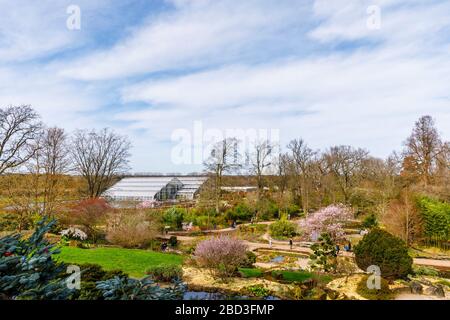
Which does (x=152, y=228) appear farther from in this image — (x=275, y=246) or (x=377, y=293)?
(x=377, y=293)

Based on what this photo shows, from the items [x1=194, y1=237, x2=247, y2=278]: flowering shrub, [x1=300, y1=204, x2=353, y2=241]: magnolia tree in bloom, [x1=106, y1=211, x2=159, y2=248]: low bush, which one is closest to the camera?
[x1=194, y1=237, x2=247, y2=278]: flowering shrub

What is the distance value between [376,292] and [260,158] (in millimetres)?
18482

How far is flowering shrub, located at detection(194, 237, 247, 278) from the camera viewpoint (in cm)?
780

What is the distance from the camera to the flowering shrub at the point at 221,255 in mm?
7801

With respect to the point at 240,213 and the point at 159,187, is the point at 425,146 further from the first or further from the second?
the point at 159,187

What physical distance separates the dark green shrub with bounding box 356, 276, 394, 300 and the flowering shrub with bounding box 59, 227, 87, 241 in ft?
38.6

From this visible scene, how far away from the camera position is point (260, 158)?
24.6 meters

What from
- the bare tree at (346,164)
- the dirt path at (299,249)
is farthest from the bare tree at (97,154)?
the bare tree at (346,164)

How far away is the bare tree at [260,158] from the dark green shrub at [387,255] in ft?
53.3

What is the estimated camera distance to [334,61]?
313 inches

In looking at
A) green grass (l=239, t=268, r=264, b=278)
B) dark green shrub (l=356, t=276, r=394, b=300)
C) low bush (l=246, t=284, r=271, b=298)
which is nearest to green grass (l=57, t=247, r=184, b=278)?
green grass (l=239, t=268, r=264, b=278)

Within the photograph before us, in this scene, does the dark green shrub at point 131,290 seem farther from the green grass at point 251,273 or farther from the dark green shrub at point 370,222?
the dark green shrub at point 370,222

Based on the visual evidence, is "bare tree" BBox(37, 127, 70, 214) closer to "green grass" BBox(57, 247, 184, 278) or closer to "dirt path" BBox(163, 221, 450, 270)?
"green grass" BBox(57, 247, 184, 278)
